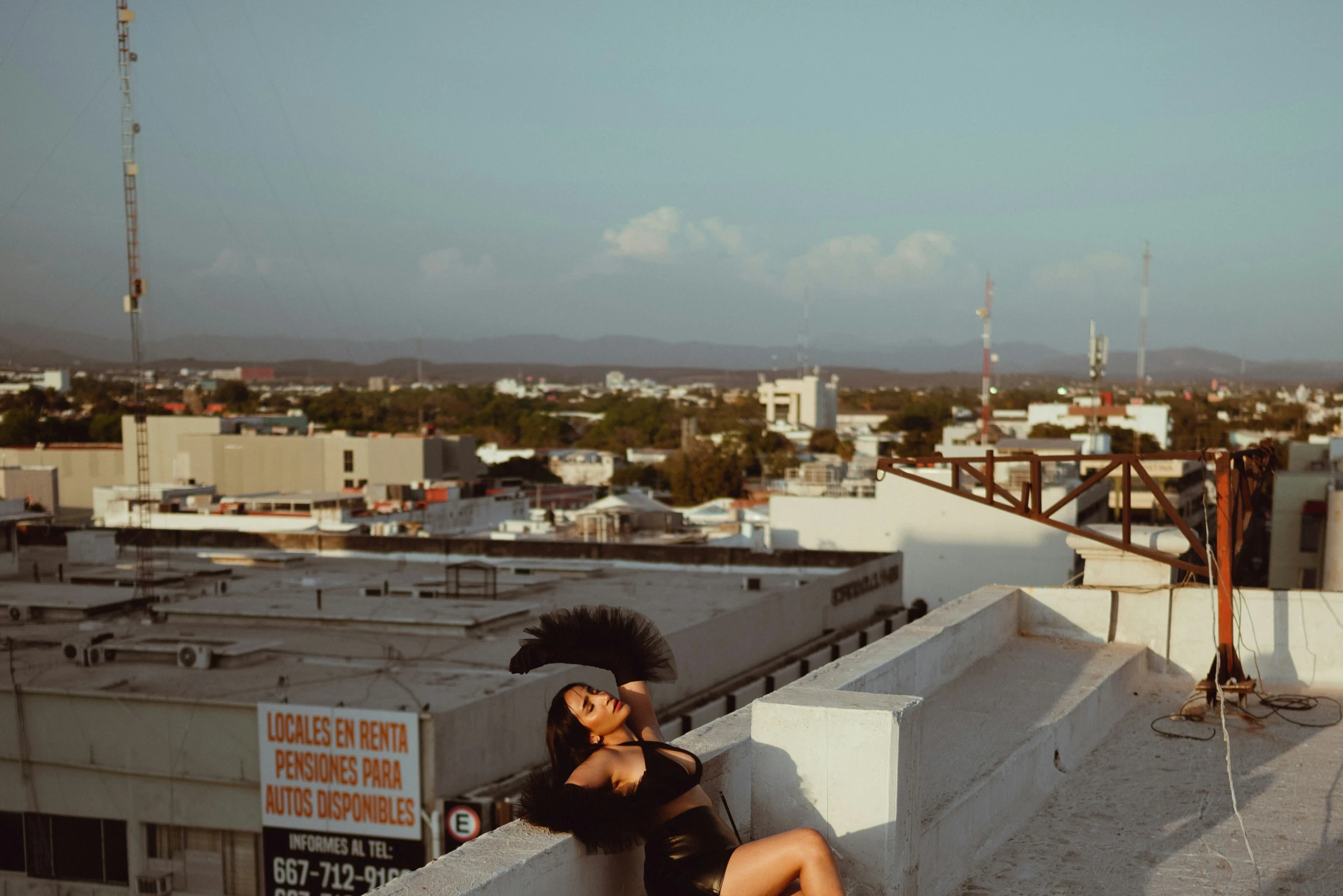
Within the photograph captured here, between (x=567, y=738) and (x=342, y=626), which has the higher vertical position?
(x=567, y=738)

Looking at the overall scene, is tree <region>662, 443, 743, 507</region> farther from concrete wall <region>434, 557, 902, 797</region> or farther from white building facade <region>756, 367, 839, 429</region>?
white building facade <region>756, 367, 839, 429</region>

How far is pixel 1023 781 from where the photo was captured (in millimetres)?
5984

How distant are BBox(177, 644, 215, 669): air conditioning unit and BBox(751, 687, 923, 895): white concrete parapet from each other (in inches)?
639

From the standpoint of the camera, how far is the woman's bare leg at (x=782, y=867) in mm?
3461

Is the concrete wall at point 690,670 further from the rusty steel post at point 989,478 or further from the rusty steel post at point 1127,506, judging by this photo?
the rusty steel post at point 1127,506

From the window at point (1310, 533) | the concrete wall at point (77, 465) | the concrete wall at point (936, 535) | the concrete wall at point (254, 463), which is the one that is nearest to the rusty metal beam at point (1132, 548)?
the window at point (1310, 533)

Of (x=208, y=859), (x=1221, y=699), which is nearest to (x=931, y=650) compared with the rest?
(x=1221, y=699)

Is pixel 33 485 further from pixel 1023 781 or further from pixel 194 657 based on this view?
pixel 1023 781

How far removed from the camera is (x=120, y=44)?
37031mm

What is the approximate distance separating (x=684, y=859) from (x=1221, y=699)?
14.4 feet

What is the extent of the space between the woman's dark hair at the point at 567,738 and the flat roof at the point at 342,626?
1235 cm

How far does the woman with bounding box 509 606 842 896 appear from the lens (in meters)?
3.31

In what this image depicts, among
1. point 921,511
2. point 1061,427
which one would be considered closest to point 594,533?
point 921,511

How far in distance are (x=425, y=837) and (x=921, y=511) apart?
1179 inches
